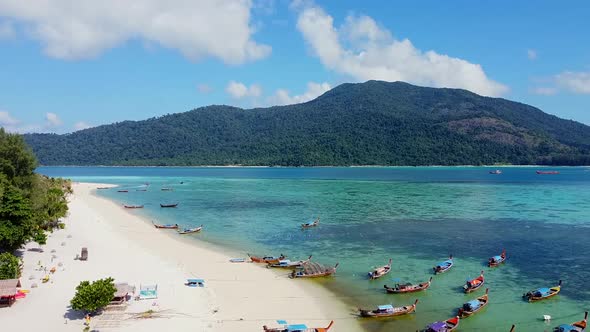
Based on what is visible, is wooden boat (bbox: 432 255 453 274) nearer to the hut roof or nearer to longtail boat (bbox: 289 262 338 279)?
longtail boat (bbox: 289 262 338 279)

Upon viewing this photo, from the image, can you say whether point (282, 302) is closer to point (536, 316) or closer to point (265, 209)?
point (536, 316)

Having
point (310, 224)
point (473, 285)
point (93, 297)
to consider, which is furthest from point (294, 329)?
point (310, 224)

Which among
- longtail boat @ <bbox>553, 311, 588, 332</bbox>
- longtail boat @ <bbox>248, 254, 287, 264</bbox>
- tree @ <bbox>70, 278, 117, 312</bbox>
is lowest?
longtail boat @ <bbox>553, 311, 588, 332</bbox>

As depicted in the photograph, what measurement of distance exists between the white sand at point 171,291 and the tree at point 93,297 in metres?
Answer: 0.79

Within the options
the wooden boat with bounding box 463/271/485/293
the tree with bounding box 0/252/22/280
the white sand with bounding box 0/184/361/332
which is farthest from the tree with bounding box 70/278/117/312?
the wooden boat with bounding box 463/271/485/293

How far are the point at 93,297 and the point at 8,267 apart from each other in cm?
927

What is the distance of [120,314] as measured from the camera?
27.2m

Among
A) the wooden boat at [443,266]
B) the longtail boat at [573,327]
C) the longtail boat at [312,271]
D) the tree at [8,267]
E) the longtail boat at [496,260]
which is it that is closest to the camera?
the longtail boat at [573,327]

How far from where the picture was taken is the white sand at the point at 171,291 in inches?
1038

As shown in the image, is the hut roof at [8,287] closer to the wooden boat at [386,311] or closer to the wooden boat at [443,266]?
the wooden boat at [386,311]

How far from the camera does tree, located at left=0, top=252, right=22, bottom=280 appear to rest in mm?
30672

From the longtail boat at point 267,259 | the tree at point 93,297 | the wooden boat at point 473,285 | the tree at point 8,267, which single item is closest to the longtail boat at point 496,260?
the wooden boat at point 473,285

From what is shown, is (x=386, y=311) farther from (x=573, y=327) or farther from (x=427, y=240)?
(x=427, y=240)

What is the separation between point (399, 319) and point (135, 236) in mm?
38520
